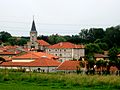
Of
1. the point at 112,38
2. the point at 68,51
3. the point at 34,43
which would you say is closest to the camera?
the point at 68,51

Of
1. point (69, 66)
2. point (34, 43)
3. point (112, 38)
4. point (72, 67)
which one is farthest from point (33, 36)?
point (72, 67)

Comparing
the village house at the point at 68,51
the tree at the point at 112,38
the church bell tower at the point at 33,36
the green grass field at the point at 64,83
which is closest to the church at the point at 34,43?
the church bell tower at the point at 33,36

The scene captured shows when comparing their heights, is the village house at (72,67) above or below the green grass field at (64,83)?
above

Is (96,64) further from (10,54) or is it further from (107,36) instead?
(107,36)

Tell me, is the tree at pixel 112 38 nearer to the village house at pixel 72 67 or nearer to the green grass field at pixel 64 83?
the village house at pixel 72 67

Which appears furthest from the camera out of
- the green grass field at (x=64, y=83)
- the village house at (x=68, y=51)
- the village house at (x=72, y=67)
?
the village house at (x=68, y=51)

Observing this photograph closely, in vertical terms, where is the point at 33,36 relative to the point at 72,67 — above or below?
above

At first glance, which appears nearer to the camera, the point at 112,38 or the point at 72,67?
the point at 72,67

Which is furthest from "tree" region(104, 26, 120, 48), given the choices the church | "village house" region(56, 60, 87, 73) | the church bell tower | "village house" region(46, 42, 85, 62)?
"village house" region(56, 60, 87, 73)

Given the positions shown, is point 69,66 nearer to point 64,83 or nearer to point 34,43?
point 64,83

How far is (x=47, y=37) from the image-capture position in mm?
152875

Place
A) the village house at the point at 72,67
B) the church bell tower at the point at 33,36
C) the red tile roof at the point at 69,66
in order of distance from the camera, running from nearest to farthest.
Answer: the village house at the point at 72,67, the red tile roof at the point at 69,66, the church bell tower at the point at 33,36

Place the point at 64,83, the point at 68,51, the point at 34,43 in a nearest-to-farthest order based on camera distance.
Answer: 1. the point at 64,83
2. the point at 68,51
3. the point at 34,43

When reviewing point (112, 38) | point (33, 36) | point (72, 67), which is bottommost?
point (72, 67)
